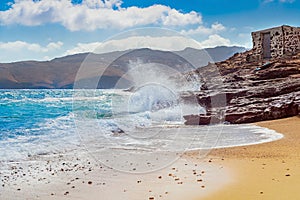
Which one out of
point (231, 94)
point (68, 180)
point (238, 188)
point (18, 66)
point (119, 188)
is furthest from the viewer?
point (18, 66)

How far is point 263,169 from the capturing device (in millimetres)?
7223

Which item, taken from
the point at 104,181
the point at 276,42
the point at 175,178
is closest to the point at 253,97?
the point at 175,178

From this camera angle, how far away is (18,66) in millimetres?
185000

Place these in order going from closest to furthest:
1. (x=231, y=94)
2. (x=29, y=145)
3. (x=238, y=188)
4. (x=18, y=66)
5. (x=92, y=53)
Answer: (x=238, y=188), (x=92, y=53), (x=29, y=145), (x=231, y=94), (x=18, y=66)

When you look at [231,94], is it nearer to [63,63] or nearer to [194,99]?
[194,99]

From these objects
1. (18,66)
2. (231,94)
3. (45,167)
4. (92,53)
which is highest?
(18,66)

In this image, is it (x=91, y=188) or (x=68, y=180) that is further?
(x=68, y=180)

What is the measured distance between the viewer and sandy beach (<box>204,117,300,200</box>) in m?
5.53

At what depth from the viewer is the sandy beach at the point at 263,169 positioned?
18.1ft

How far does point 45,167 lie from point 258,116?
1356 centimetres

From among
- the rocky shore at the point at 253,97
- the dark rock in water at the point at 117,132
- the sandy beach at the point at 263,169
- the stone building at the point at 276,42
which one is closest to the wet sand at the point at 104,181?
the sandy beach at the point at 263,169

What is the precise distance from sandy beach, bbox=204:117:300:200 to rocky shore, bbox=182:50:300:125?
7234 millimetres

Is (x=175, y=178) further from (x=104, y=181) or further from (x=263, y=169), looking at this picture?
(x=263, y=169)

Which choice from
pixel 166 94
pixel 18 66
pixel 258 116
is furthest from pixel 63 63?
pixel 258 116
